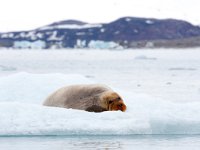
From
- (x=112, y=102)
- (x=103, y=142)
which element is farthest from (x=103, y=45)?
(x=103, y=142)

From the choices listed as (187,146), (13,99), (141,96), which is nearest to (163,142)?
(187,146)

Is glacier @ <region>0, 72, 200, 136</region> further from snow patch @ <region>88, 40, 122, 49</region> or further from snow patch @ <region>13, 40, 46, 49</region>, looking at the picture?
snow patch @ <region>13, 40, 46, 49</region>

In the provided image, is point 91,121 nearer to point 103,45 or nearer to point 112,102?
point 112,102

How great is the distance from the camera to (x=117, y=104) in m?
7.70

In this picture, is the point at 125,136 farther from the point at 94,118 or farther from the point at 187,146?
the point at 187,146

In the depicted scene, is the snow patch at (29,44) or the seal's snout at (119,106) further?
the snow patch at (29,44)

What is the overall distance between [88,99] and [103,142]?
1710mm

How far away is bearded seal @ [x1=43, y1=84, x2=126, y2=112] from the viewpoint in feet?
25.4

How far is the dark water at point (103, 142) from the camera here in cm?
597

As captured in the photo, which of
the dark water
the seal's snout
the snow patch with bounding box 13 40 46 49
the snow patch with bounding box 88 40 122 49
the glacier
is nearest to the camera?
the dark water

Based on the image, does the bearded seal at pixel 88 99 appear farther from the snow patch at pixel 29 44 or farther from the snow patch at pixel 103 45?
the snow patch at pixel 29 44

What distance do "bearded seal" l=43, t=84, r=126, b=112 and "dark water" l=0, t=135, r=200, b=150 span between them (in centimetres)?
117

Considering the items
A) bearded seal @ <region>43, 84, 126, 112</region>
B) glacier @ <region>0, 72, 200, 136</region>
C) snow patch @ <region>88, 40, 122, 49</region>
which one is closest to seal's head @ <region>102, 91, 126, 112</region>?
bearded seal @ <region>43, 84, 126, 112</region>

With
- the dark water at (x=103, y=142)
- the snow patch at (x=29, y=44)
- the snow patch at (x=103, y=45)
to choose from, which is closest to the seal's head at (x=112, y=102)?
the dark water at (x=103, y=142)
